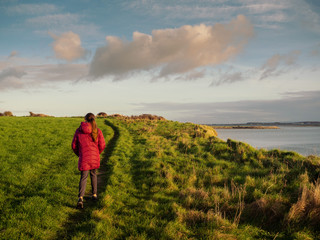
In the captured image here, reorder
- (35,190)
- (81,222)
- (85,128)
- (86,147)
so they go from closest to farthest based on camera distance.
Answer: (81,222) < (85,128) < (86,147) < (35,190)

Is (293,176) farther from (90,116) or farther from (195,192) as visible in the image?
(90,116)

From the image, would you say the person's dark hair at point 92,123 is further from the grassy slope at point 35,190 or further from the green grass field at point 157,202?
the grassy slope at point 35,190

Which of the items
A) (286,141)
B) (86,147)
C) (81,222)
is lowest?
(286,141)

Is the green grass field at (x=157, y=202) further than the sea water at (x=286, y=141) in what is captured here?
No

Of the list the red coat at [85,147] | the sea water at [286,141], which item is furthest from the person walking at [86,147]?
the sea water at [286,141]

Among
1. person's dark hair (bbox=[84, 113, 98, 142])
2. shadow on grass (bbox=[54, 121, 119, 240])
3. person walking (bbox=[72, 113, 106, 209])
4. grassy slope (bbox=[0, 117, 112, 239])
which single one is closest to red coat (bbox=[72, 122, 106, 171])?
person walking (bbox=[72, 113, 106, 209])

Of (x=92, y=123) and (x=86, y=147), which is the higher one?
(x=92, y=123)

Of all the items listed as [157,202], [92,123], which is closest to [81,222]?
[157,202]

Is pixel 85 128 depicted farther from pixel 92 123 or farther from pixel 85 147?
pixel 85 147

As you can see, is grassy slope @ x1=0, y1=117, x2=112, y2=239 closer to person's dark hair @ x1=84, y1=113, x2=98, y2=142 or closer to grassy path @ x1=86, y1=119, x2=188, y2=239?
grassy path @ x1=86, y1=119, x2=188, y2=239

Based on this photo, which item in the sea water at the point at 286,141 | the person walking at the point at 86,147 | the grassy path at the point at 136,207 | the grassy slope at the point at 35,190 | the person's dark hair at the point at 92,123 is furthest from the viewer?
the sea water at the point at 286,141

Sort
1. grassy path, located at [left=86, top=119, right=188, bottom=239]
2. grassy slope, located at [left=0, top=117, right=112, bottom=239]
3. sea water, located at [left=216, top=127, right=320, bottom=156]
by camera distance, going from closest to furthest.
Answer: grassy path, located at [left=86, top=119, right=188, bottom=239]
grassy slope, located at [left=0, top=117, right=112, bottom=239]
sea water, located at [left=216, top=127, right=320, bottom=156]

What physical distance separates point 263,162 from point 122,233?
34.7 feet

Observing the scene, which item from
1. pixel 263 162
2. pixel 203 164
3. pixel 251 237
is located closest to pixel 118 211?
pixel 251 237
